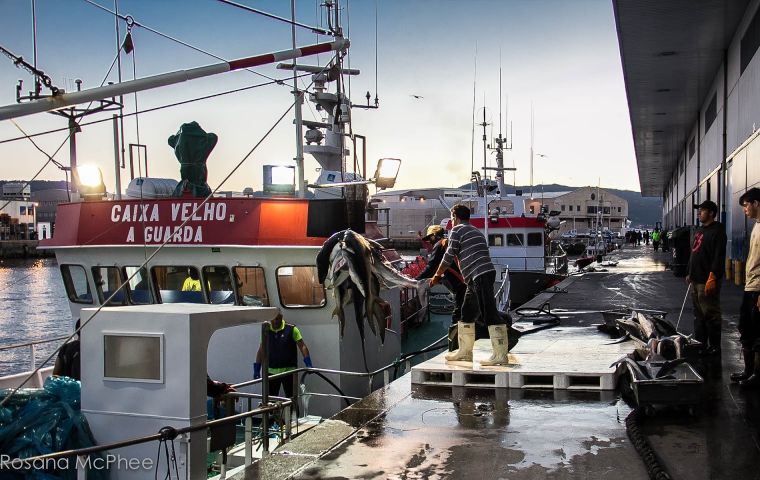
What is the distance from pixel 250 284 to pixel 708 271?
6798mm

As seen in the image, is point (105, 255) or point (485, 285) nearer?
point (485, 285)

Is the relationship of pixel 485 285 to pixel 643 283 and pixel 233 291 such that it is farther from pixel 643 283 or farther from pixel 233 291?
pixel 643 283

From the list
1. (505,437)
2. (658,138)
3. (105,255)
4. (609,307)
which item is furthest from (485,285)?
(658,138)

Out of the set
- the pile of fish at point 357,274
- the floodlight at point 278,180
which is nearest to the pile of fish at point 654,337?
the pile of fish at point 357,274

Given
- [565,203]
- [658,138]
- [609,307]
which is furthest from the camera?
[565,203]

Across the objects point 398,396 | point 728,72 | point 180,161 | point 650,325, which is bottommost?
point 398,396

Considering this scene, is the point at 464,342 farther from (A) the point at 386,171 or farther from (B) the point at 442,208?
(B) the point at 442,208

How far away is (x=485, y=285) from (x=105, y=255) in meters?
7.27

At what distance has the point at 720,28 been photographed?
2222 cm

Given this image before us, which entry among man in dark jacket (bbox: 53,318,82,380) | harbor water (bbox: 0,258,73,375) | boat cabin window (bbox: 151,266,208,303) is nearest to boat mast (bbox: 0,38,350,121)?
man in dark jacket (bbox: 53,318,82,380)

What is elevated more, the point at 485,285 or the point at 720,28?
the point at 720,28

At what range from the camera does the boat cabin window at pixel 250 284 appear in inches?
449

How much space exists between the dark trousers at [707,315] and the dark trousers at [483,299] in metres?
2.28

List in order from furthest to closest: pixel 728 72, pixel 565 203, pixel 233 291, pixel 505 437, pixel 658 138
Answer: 1. pixel 565 203
2. pixel 658 138
3. pixel 728 72
4. pixel 233 291
5. pixel 505 437
